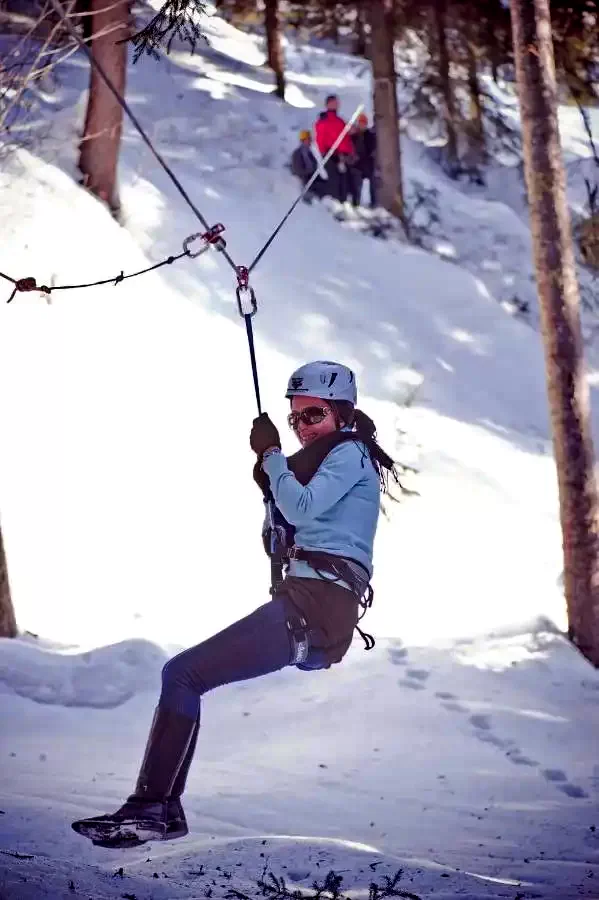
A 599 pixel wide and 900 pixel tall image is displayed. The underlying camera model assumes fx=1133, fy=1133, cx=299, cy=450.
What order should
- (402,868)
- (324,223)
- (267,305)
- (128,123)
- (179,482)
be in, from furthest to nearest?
1. (324,223)
2. (128,123)
3. (267,305)
4. (179,482)
5. (402,868)

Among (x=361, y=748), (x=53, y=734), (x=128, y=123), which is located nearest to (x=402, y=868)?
(x=361, y=748)

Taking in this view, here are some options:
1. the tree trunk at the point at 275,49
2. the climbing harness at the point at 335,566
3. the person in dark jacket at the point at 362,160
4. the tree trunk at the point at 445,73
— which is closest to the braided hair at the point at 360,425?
the climbing harness at the point at 335,566

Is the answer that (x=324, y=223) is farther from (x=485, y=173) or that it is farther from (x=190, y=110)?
(x=485, y=173)

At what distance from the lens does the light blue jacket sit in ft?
13.9

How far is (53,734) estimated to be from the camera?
635cm

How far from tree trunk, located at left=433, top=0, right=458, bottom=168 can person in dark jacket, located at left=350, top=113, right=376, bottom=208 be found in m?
1.92

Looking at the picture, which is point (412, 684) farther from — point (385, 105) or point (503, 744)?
point (385, 105)

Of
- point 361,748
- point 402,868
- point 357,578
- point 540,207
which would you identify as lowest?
point 361,748

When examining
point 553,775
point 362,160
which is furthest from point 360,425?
point 362,160

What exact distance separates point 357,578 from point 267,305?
30.0ft

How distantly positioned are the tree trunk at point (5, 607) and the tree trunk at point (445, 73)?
12.6m

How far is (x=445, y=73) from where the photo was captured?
62.7 ft

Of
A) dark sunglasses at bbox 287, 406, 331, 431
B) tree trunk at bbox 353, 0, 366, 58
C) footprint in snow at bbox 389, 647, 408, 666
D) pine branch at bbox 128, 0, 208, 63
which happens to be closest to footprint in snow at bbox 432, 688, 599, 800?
footprint in snow at bbox 389, 647, 408, 666

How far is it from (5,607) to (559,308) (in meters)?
4.39
